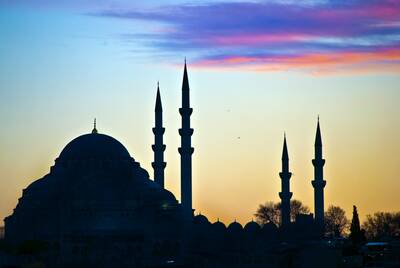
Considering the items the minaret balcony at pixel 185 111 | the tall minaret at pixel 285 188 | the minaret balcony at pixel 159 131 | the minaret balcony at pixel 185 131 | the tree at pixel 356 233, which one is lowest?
the tree at pixel 356 233

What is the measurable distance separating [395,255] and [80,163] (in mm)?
22709

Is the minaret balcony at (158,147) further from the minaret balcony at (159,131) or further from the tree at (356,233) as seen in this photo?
the tree at (356,233)

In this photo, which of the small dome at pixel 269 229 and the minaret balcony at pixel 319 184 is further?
the minaret balcony at pixel 319 184

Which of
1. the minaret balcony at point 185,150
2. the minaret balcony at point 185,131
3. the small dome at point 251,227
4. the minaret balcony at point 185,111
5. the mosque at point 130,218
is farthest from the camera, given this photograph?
the small dome at point 251,227

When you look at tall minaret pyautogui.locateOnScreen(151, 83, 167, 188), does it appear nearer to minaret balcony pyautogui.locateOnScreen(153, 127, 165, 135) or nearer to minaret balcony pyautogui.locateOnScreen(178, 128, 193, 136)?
minaret balcony pyautogui.locateOnScreen(153, 127, 165, 135)

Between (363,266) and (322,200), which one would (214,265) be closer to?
(363,266)

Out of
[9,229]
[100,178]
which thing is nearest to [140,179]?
[100,178]

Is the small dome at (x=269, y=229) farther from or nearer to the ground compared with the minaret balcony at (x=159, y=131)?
nearer to the ground

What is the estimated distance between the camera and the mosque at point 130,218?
8881 cm

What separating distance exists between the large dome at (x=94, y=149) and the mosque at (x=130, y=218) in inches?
2.4

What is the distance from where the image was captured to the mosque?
88812 mm

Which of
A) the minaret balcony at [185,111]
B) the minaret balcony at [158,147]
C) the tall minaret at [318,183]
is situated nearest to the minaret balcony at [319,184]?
the tall minaret at [318,183]

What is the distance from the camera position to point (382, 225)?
415 feet

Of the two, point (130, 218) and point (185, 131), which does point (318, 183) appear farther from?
point (130, 218)
